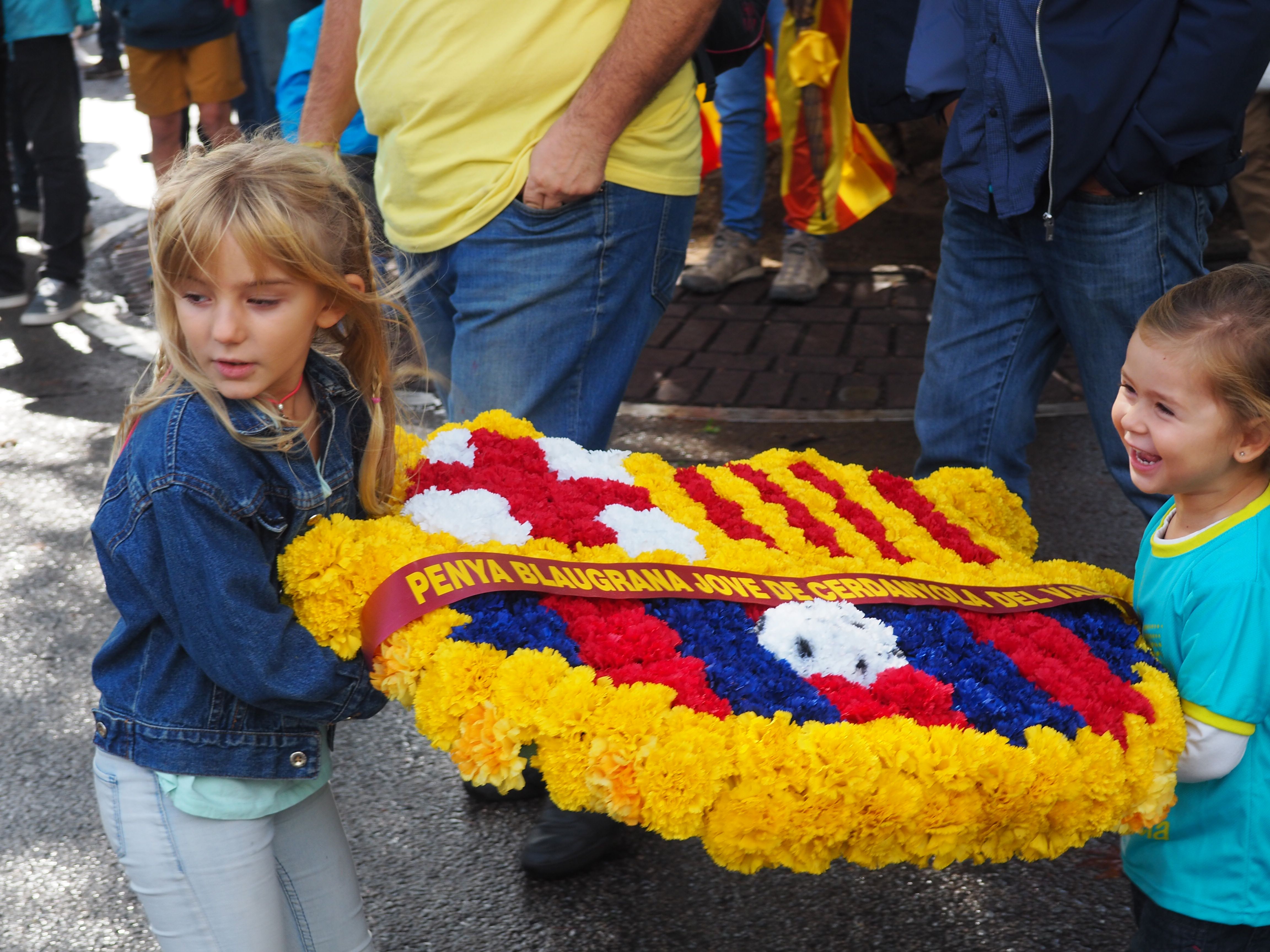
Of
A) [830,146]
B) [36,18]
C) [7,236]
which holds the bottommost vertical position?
[7,236]

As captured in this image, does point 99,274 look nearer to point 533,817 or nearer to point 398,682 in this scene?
point 533,817

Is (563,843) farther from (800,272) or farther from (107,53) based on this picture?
(107,53)

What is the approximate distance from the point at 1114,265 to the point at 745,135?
3.87m

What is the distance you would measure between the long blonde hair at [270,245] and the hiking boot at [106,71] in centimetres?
1120

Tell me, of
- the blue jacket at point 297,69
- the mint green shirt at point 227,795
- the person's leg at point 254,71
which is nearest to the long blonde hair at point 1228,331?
the mint green shirt at point 227,795

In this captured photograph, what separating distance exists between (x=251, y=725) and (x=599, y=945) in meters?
1.07

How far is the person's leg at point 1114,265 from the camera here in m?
2.36

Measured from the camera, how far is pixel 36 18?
5.82 m

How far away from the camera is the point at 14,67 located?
5988mm

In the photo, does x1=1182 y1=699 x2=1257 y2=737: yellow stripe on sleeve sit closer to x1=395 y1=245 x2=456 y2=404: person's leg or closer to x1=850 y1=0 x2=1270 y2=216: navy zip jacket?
x1=850 y1=0 x2=1270 y2=216: navy zip jacket

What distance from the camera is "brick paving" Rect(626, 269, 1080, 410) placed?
5.14m

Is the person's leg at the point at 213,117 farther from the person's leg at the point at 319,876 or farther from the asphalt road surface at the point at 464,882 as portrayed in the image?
the person's leg at the point at 319,876

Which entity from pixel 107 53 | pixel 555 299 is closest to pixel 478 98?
pixel 555 299

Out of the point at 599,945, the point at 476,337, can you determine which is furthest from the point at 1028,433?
the point at 599,945
